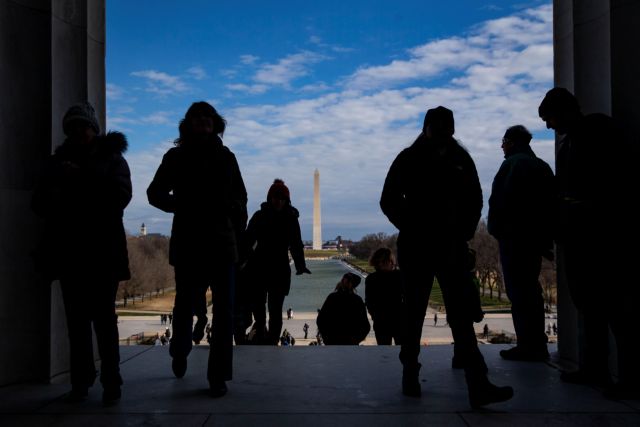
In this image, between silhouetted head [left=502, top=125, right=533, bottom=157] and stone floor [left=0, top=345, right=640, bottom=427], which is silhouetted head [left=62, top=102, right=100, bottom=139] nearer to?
stone floor [left=0, top=345, right=640, bottom=427]

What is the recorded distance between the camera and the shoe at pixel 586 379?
3.75 meters

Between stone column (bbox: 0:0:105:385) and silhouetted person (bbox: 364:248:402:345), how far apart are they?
11.3 feet

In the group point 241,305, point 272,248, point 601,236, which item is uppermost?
point 601,236

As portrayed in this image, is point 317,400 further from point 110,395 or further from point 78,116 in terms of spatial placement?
point 78,116

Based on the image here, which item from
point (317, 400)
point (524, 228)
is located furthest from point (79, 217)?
point (524, 228)

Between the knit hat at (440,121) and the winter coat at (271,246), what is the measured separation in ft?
8.93

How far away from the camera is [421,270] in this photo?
3.47 m

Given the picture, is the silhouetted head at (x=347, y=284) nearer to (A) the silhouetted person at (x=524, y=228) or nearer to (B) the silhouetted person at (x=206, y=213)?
(A) the silhouetted person at (x=524, y=228)

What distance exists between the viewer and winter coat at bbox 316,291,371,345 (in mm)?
6562

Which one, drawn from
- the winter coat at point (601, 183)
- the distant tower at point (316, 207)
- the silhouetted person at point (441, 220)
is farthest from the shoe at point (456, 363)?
the distant tower at point (316, 207)

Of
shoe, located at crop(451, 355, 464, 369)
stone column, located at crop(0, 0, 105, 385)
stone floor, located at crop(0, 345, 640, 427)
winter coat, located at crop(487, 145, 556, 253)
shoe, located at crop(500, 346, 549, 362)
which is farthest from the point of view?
shoe, located at crop(500, 346, 549, 362)

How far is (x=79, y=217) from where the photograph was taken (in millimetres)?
3418

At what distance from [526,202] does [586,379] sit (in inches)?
55.0

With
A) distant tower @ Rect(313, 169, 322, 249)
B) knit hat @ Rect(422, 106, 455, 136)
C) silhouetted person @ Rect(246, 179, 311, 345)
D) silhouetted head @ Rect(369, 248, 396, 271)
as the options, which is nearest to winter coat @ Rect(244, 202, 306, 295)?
silhouetted person @ Rect(246, 179, 311, 345)
